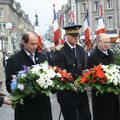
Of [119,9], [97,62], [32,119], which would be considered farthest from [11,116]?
[119,9]

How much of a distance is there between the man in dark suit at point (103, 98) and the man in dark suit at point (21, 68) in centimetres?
125

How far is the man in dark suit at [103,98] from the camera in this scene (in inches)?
281

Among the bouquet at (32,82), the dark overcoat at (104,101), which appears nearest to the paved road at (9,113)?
the dark overcoat at (104,101)

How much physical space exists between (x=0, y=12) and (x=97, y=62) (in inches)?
3737

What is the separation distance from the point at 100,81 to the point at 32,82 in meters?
1.11

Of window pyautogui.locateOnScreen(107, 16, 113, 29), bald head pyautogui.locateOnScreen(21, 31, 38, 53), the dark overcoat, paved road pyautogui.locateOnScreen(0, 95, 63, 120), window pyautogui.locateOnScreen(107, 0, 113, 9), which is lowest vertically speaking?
paved road pyautogui.locateOnScreen(0, 95, 63, 120)

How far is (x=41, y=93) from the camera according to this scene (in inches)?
235

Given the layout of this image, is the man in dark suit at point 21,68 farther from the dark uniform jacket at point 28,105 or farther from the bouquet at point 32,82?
the bouquet at point 32,82

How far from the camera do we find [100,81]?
257 inches

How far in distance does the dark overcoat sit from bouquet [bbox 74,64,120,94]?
1.69ft

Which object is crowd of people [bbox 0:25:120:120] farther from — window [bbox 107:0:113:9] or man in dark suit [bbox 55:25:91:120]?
window [bbox 107:0:113:9]

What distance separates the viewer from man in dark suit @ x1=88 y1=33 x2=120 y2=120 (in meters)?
7.14

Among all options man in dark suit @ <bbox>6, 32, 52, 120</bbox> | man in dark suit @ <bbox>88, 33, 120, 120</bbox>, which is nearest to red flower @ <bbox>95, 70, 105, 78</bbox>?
man in dark suit @ <bbox>88, 33, 120, 120</bbox>

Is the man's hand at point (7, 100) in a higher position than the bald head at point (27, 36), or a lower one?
lower
